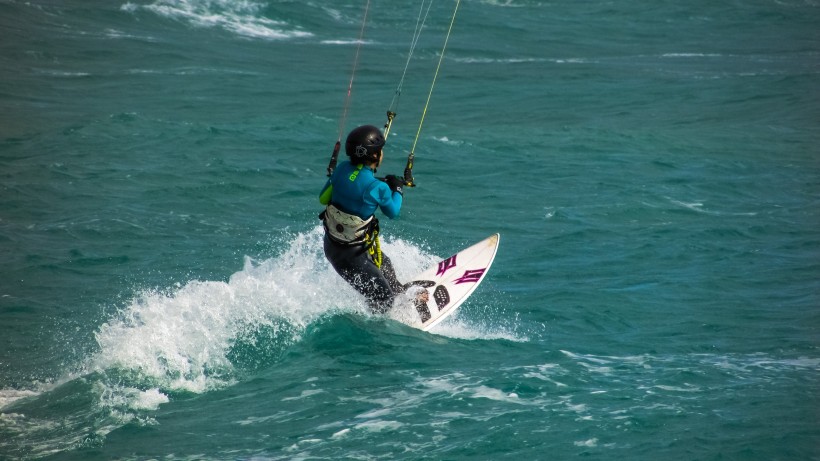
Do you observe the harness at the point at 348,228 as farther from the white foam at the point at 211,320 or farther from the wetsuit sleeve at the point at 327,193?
the white foam at the point at 211,320

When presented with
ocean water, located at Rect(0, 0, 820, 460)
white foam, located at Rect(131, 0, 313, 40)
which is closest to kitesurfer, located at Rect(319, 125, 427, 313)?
ocean water, located at Rect(0, 0, 820, 460)

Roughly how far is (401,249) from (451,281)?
4.64ft

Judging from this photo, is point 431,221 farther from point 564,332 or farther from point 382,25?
point 382,25

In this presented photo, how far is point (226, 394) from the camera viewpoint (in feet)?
30.3

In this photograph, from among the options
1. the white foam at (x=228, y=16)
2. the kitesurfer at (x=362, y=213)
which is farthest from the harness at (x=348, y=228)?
the white foam at (x=228, y=16)

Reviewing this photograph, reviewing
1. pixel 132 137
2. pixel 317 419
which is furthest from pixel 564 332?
pixel 132 137

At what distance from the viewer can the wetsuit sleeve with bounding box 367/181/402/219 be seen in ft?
32.0

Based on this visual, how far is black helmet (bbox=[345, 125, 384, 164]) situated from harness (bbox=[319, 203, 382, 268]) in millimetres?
595

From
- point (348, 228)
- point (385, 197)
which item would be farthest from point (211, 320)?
point (385, 197)

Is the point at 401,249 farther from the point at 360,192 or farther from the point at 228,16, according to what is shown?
the point at 228,16

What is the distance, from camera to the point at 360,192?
9820mm

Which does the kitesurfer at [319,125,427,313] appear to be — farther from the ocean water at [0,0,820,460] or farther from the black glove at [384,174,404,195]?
the ocean water at [0,0,820,460]

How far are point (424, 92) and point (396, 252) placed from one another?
1473cm

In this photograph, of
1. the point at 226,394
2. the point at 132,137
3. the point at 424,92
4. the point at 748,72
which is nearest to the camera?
the point at 226,394
